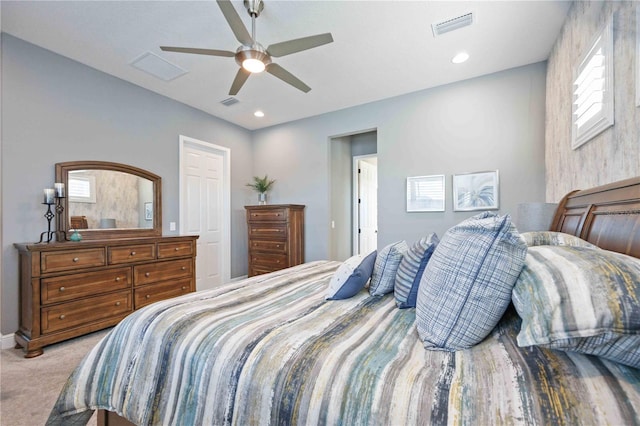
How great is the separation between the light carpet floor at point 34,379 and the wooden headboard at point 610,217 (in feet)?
9.32

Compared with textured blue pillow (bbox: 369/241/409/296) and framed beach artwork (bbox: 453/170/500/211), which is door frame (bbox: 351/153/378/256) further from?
textured blue pillow (bbox: 369/241/409/296)

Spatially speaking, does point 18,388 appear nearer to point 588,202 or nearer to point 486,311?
point 486,311

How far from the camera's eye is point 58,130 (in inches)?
111

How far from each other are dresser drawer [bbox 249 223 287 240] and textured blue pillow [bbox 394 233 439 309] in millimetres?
3104

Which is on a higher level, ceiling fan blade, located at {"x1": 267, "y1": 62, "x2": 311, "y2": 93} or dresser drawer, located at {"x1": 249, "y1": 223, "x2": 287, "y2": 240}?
ceiling fan blade, located at {"x1": 267, "y1": 62, "x2": 311, "y2": 93}

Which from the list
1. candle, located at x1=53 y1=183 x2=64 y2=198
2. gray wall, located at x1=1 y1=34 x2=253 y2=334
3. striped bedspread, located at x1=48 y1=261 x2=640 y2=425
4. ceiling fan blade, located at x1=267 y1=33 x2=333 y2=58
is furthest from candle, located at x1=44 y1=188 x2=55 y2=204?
ceiling fan blade, located at x1=267 y1=33 x2=333 y2=58

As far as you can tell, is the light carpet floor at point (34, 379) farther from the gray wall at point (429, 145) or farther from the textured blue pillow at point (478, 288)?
the gray wall at point (429, 145)

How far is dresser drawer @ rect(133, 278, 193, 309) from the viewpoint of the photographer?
2980mm

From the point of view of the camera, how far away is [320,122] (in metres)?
4.52

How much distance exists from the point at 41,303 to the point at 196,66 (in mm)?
2736

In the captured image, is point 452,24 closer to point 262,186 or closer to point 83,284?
point 262,186

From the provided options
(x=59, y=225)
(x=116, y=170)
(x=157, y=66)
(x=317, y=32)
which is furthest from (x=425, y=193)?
(x=59, y=225)

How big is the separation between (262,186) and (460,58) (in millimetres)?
3453

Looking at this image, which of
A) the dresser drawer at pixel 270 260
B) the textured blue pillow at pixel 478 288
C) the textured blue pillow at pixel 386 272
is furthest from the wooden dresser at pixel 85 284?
the textured blue pillow at pixel 478 288
